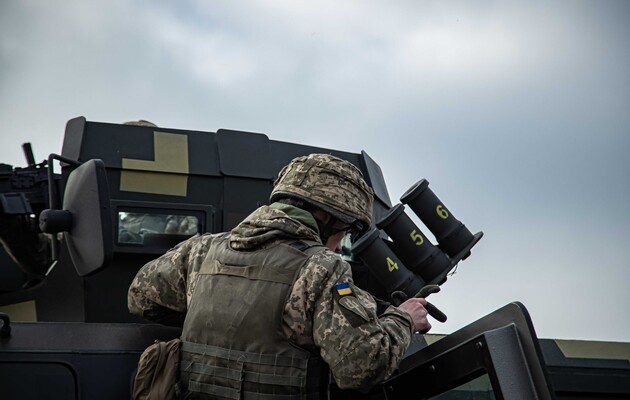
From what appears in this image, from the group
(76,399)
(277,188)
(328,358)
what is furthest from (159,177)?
(328,358)

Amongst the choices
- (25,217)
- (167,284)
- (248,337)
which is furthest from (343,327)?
(25,217)

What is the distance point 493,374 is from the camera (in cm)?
246

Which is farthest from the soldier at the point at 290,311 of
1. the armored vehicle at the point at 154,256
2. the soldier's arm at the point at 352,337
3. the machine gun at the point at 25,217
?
the machine gun at the point at 25,217

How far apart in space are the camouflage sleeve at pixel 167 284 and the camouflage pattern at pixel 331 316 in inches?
2.2

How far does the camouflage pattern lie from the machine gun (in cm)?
136

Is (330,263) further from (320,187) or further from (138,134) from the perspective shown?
(138,134)

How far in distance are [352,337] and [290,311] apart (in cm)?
22

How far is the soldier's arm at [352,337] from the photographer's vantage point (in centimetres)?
261

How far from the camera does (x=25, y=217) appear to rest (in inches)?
165

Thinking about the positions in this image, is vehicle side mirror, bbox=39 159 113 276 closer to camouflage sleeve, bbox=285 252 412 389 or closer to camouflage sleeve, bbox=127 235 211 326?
camouflage sleeve, bbox=127 235 211 326

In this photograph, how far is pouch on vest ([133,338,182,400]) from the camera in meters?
2.84

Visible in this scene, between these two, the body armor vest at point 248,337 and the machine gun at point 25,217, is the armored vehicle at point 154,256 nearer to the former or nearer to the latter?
the machine gun at point 25,217

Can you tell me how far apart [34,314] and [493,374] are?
2462 millimetres

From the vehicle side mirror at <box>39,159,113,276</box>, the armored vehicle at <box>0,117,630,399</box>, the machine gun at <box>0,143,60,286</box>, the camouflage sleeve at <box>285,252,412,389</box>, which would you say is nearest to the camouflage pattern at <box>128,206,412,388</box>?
the camouflage sleeve at <box>285,252,412,389</box>
